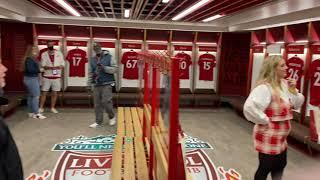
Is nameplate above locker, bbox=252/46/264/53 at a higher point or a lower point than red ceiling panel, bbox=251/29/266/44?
lower

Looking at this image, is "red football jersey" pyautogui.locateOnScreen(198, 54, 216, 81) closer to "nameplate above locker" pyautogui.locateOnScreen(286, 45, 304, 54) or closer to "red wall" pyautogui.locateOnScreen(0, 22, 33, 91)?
"nameplate above locker" pyautogui.locateOnScreen(286, 45, 304, 54)

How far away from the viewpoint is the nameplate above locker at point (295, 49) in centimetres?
588

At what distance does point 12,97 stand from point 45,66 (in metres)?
1.26

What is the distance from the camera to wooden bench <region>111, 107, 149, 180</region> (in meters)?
2.96

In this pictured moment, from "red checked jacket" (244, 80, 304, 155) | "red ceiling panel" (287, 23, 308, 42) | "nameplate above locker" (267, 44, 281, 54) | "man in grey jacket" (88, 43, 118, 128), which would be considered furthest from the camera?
"nameplate above locker" (267, 44, 281, 54)

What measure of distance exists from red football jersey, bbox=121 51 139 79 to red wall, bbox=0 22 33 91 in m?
2.50

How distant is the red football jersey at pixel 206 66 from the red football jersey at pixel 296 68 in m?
2.69

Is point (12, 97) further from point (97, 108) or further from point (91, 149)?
point (91, 149)

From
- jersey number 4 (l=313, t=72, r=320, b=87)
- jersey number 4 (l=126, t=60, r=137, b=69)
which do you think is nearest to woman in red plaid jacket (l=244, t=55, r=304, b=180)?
jersey number 4 (l=313, t=72, r=320, b=87)

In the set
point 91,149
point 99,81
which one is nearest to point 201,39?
point 99,81

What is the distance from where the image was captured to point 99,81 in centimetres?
587

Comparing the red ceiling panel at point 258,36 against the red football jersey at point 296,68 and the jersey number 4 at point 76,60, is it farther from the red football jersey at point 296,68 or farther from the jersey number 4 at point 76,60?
the jersey number 4 at point 76,60

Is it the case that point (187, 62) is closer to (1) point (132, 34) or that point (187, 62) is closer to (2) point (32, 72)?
(1) point (132, 34)

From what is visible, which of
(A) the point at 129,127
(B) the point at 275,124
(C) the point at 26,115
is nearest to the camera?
(B) the point at 275,124
